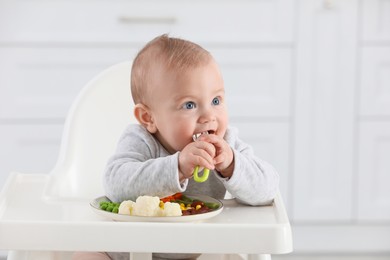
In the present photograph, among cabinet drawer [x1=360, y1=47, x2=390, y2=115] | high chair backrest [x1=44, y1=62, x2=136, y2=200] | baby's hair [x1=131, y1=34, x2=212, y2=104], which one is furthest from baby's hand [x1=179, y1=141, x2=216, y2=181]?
cabinet drawer [x1=360, y1=47, x2=390, y2=115]

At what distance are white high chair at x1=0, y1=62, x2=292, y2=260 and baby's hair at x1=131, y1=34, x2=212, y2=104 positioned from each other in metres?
0.18

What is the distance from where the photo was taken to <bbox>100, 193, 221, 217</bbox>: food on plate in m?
1.01

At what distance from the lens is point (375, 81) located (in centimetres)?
246

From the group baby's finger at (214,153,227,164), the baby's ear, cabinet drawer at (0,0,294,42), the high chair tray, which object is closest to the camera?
the high chair tray

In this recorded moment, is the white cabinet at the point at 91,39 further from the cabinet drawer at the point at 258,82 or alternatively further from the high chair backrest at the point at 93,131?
the high chair backrest at the point at 93,131

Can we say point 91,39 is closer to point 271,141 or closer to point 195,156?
point 271,141

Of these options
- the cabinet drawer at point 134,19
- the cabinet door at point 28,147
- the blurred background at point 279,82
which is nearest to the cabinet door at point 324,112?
the blurred background at point 279,82

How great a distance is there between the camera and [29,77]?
2.38 meters

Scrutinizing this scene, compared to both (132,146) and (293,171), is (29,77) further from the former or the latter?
(132,146)

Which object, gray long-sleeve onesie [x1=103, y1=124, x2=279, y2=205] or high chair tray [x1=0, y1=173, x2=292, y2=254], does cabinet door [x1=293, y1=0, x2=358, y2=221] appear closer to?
gray long-sleeve onesie [x1=103, y1=124, x2=279, y2=205]

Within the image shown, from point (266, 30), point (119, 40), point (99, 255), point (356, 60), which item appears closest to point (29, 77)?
point (119, 40)

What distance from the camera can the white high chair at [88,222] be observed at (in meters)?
0.97

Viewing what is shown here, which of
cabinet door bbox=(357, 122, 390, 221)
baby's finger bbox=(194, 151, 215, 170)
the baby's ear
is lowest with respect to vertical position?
cabinet door bbox=(357, 122, 390, 221)

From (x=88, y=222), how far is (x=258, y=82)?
4.95ft
